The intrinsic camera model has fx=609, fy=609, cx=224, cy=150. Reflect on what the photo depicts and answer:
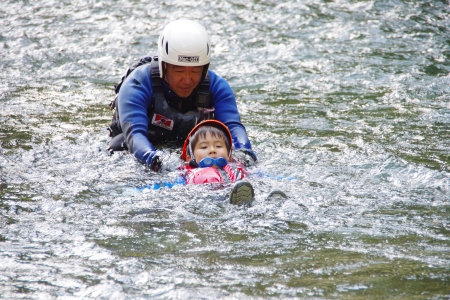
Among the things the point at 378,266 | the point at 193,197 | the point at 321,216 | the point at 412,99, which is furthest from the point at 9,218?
the point at 412,99

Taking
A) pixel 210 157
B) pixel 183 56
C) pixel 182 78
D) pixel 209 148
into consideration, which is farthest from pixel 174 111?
pixel 210 157

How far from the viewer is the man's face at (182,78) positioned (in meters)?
6.32

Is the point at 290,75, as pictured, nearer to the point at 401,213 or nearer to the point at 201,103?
the point at 201,103

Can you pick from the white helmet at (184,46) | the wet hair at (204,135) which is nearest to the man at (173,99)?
the white helmet at (184,46)

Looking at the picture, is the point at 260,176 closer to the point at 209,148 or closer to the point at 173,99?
the point at 209,148

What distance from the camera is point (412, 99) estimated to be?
360 inches

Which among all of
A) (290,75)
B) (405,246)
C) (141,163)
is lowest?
(290,75)

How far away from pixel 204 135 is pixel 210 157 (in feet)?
0.98

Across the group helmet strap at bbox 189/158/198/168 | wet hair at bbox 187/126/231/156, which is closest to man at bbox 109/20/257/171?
wet hair at bbox 187/126/231/156

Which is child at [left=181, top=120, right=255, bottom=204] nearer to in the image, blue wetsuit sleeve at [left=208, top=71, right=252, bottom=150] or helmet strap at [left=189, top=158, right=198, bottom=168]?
helmet strap at [left=189, top=158, right=198, bottom=168]

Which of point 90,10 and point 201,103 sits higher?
point 201,103

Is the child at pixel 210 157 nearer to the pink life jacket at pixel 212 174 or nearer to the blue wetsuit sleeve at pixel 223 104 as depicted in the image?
the pink life jacket at pixel 212 174

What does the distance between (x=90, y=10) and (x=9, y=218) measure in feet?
34.0

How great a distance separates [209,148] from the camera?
5.96 metres
